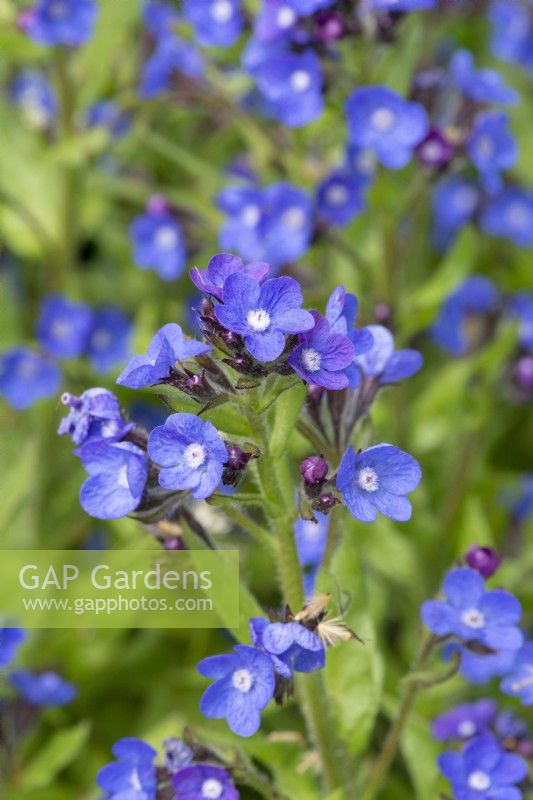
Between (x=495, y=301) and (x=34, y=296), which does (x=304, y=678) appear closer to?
(x=495, y=301)

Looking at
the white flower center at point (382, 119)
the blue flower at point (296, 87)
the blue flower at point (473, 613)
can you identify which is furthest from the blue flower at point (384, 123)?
the blue flower at point (473, 613)

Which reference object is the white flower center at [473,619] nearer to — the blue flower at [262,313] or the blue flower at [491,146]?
the blue flower at [262,313]

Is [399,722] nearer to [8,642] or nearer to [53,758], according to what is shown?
[8,642]

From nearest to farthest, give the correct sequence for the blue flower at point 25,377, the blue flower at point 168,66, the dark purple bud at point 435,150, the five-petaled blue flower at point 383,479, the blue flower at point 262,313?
the blue flower at point 262,313
the five-petaled blue flower at point 383,479
the dark purple bud at point 435,150
the blue flower at point 25,377
the blue flower at point 168,66

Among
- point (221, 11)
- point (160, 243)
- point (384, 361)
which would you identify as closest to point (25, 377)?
point (160, 243)

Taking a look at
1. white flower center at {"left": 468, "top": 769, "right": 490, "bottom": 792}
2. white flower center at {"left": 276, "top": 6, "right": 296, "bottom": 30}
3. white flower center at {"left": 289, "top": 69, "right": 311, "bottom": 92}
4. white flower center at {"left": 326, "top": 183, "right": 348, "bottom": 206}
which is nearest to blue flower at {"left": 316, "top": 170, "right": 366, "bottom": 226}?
white flower center at {"left": 326, "top": 183, "right": 348, "bottom": 206}

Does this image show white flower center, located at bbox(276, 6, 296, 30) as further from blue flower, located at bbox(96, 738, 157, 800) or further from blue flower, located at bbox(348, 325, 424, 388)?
blue flower, located at bbox(96, 738, 157, 800)
